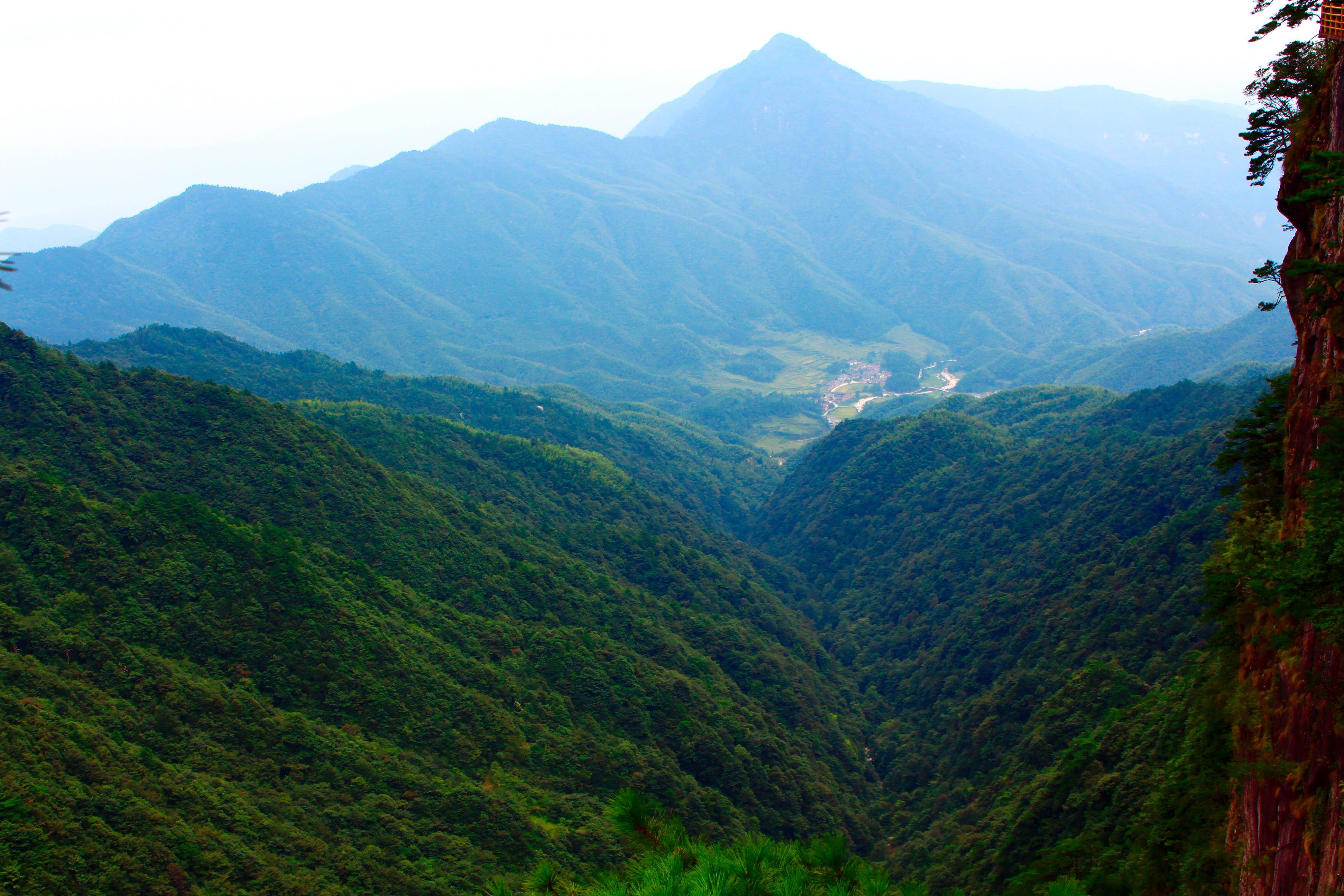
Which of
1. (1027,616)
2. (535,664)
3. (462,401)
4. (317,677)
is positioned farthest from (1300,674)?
(462,401)

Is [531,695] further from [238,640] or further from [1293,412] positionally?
[1293,412]

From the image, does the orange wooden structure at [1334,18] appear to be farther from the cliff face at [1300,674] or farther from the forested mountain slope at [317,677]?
the forested mountain slope at [317,677]

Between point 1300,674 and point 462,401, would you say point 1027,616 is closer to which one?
point 1300,674

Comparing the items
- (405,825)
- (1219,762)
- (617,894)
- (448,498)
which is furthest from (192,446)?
(1219,762)

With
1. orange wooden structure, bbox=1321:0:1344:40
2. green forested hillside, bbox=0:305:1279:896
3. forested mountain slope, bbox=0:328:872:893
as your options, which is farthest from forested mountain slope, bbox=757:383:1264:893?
orange wooden structure, bbox=1321:0:1344:40

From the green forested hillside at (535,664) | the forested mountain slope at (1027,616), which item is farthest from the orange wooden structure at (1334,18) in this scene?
the forested mountain slope at (1027,616)

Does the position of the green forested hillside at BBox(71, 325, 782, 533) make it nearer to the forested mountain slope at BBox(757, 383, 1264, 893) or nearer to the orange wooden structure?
the forested mountain slope at BBox(757, 383, 1264, 893)
